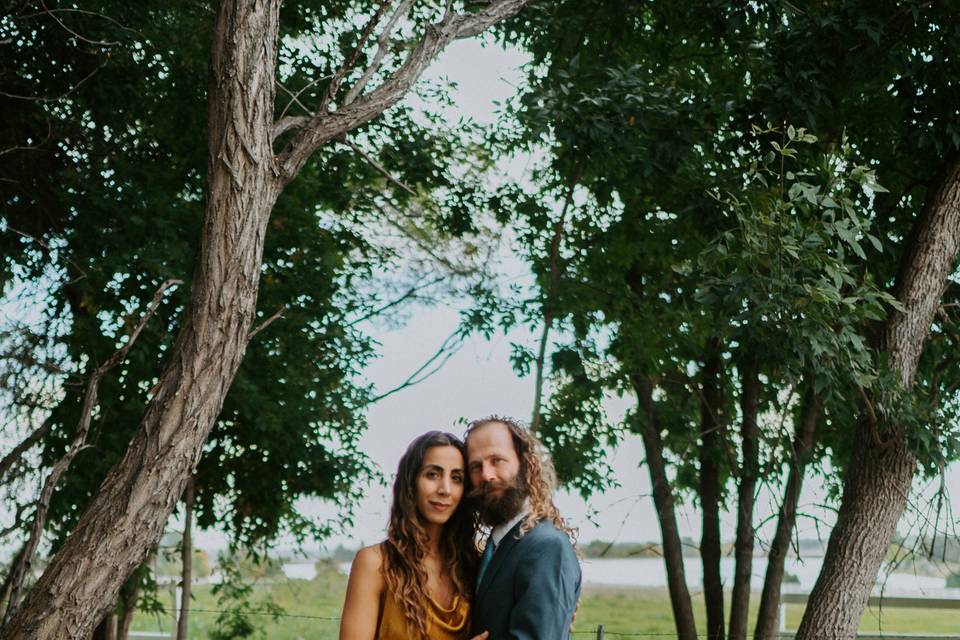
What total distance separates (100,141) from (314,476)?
294 centimetres

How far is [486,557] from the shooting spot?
105 inches

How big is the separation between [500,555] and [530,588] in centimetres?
16

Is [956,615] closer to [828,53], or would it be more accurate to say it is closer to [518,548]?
[828,53]

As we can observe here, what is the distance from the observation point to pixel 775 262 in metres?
5.19

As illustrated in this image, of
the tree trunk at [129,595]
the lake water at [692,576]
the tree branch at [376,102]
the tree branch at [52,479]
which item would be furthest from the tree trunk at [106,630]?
the lake water at [692,576]

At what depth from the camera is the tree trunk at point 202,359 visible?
4.37m

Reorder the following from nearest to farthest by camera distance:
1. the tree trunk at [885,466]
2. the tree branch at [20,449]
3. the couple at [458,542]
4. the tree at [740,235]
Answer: the couple at [458,542]
the tree at [740,235]
the tree trunk at [885,466]
the tree branch at [20,449]

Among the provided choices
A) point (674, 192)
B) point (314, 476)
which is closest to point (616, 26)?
point (674, 192)

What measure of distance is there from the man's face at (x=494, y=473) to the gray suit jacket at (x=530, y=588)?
6 centimetres

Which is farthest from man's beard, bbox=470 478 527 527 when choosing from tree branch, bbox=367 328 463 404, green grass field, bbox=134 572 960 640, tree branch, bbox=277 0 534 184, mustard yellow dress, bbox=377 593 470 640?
green grass field, bbox=134 572 960 640

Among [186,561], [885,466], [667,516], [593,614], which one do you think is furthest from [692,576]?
[885,466]

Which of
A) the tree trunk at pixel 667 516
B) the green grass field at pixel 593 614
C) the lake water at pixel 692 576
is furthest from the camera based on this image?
the lake water at pixel 692 576

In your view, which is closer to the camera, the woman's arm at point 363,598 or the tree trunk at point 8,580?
the woman's arm at point 363,598

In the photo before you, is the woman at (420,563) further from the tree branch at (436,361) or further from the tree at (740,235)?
the tree branch at (436,361)
